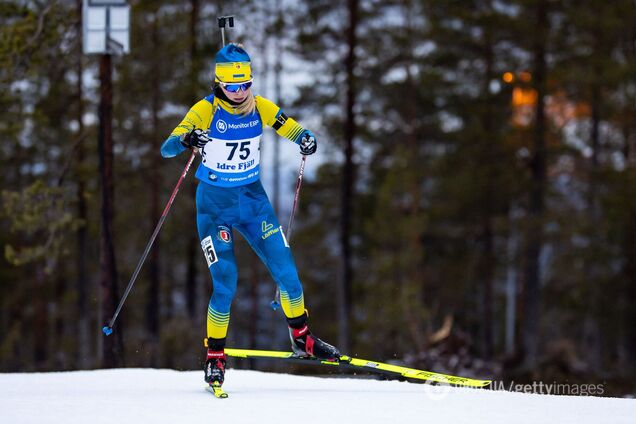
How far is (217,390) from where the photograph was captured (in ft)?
21.8

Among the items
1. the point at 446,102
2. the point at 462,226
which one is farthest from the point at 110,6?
the point at 462,226

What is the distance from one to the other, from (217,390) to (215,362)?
0.32 meters

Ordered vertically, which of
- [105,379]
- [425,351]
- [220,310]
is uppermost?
[220,310]

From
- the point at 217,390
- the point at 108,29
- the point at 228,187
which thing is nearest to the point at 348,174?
the point at 108,29

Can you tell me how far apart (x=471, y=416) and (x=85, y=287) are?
64.4ft

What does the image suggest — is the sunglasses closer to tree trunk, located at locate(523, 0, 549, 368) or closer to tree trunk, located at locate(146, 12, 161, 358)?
tree trunk, located at locate(146, 12, 161, 358)

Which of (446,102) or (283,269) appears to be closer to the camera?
(283,269)

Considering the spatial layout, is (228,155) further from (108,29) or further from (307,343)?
(108,29)

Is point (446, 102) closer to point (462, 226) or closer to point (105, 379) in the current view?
point (462, 226)

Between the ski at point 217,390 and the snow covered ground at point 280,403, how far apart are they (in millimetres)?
61

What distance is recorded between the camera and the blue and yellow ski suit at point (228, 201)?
6875mm

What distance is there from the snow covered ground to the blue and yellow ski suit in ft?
2.61

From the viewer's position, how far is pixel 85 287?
78.1ft

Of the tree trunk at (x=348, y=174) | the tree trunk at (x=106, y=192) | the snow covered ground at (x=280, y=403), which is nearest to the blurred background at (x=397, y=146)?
the tree trunk at (x=348, y=174)
